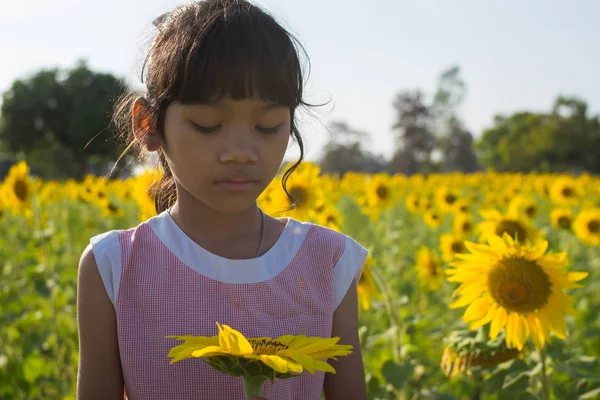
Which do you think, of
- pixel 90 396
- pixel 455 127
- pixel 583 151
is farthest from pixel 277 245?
pixel 455 127

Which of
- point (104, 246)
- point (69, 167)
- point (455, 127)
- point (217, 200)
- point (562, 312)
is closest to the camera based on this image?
point (217, 200)

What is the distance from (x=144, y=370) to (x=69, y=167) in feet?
96.1

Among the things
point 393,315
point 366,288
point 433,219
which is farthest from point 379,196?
point 393,315

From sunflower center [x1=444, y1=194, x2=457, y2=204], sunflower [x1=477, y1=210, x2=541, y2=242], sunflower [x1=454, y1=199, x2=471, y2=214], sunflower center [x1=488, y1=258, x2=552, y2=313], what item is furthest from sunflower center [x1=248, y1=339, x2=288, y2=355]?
sunflower center [x1=444, y1=194, x2=457, y2=204]

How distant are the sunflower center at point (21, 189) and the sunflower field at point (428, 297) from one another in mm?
10

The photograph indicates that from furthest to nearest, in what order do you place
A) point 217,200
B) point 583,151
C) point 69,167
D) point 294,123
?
1. point 69,167
2. point 583,151
3. point 294,123
4. point 217,200

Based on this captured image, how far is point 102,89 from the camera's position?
98.2ft

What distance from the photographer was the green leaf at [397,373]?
1.78 metres

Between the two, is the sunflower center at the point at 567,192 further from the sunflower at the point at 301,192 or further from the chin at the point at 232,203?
the chin at the point at 232,203

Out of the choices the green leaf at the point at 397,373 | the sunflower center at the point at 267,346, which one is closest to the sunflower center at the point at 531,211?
the green leaf at the point at 397,373

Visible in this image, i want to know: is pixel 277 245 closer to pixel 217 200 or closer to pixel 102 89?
pixel 217 200

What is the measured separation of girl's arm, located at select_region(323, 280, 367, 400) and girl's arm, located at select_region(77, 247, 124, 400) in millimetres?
371

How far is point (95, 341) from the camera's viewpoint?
121cm

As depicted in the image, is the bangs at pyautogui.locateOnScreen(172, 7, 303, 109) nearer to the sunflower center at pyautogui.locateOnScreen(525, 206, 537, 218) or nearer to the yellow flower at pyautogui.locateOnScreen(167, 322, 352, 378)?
the yellow flower at pyautogui.locateOnScreen(167, 322, 352, 378)
